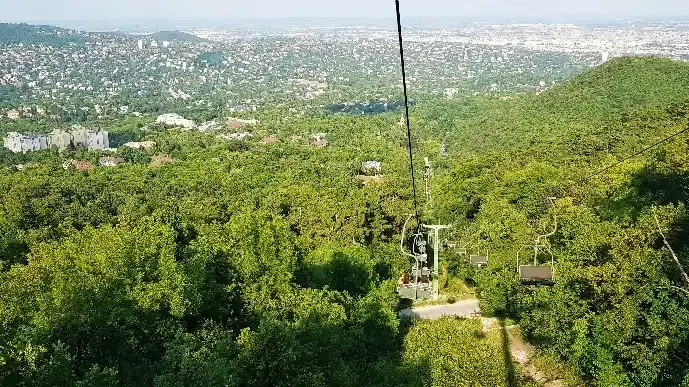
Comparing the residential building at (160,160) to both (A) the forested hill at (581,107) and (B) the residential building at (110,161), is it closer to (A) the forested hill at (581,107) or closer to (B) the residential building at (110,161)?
(B) the residential building at (110,161)

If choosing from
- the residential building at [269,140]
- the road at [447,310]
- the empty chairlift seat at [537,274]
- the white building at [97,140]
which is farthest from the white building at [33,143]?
the empty chairlift seat at [537,274]

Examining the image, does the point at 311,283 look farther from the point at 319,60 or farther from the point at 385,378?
the point at 319,60

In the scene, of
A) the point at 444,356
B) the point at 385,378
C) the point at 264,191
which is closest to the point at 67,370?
the point at 385,378

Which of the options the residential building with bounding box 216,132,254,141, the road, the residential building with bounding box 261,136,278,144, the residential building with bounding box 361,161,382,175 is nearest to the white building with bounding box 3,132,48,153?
the residential building with bounding box 216,132,254,141

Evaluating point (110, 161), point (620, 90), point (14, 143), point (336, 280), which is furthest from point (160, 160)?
point (620, 90)

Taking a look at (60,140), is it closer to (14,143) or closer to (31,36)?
(14,143)

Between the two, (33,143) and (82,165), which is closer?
(82,165)
